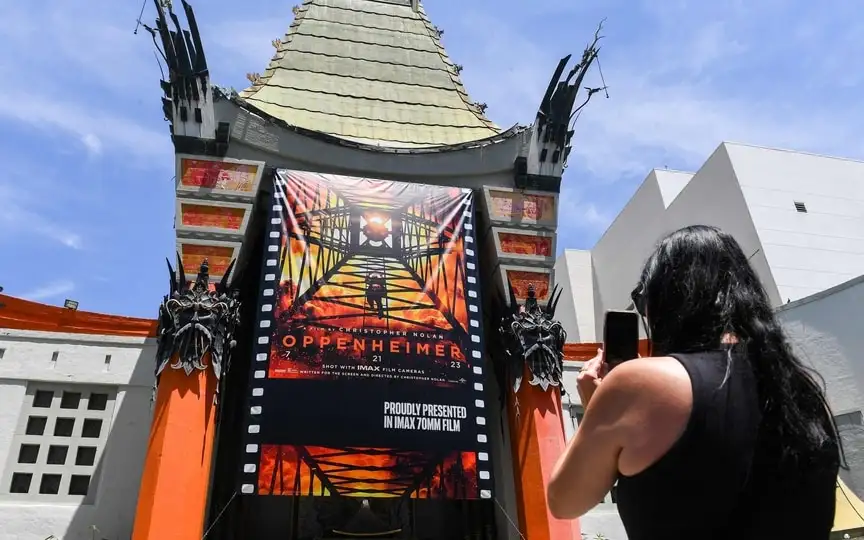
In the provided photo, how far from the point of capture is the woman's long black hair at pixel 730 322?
5.03 feet

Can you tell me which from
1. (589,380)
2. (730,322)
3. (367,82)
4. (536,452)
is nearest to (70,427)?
(536,452)

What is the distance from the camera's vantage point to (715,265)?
5.71ft

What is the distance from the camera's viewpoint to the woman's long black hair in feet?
5.03

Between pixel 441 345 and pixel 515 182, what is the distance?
15.3 feet

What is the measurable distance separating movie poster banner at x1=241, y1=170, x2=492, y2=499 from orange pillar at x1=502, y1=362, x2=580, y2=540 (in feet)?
4.13

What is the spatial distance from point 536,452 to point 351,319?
4.33 metres

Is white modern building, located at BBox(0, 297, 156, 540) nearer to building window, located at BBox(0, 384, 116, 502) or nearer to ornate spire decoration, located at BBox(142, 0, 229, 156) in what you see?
building window, located at BBox(0, 384, 116, 502)

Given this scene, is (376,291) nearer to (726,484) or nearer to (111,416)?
(111,416)

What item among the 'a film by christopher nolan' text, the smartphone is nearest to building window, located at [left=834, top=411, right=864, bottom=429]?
the 'a film by christopher nolan' text

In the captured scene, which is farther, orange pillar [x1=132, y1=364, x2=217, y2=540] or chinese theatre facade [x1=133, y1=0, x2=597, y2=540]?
chinese theatre facade [x1=133, y1=0, x2=597, y2=540]

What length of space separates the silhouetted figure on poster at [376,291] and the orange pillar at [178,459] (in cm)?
320

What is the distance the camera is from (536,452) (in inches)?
480

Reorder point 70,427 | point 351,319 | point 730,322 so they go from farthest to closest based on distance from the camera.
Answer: point 70,427 → point 351,319 → point 730,322

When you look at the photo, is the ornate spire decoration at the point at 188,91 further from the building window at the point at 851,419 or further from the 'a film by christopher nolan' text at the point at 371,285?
the building window at the point at 851,419
